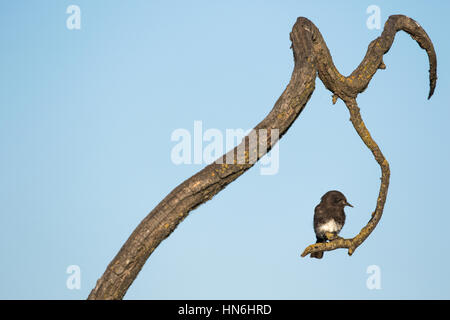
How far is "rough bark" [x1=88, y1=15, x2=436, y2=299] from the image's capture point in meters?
5.34

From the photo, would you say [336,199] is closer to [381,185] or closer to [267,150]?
[381,185]

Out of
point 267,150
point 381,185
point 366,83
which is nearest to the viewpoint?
point 267,150

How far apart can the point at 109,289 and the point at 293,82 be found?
299cm

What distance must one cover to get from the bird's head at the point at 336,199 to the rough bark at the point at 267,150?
2.36 m

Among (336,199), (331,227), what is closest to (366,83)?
(336,199)

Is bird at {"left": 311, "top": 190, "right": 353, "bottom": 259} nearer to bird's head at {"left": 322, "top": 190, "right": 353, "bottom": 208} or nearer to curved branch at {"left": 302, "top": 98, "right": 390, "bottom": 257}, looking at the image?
bird's head at {"left": 322, "top": 190, "right": 353, "bottom": 208}

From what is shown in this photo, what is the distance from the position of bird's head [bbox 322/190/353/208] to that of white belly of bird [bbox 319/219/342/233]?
32cm

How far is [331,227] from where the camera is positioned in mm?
9812

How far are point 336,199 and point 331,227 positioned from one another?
0.53m

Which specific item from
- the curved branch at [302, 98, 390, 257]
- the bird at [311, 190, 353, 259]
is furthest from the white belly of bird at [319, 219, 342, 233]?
the curved branch at [302, 98, 390, 257]
